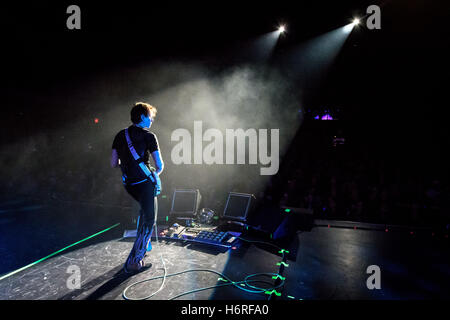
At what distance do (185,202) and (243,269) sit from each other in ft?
6.82

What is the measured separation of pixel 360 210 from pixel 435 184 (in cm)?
197

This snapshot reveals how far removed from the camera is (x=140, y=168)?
6.79 ft

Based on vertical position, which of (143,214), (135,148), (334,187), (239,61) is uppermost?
(239,61)

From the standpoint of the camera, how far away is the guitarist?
208 cm

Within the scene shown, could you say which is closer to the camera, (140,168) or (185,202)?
(140,168)

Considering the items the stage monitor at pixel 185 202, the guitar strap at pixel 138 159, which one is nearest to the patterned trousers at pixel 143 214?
the guitar strap at pixel 138 159

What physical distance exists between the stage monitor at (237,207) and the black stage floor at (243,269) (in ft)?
2.57

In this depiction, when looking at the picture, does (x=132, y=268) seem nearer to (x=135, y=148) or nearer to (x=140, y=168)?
(x=140, y=168)

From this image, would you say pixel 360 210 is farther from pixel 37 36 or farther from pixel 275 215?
pixel 37 36

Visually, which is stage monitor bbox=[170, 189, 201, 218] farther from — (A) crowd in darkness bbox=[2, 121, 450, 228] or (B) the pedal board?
(A) crowd in darkness bbox=[2, 121, 450, 228]

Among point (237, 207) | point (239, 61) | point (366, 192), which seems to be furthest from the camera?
point (239, 61)

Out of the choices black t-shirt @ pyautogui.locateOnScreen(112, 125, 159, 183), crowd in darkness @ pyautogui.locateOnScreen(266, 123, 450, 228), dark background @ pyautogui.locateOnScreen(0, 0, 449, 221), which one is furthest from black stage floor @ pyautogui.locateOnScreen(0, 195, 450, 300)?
dark background @ pyautogui.locateOnScreen(0, 0, 449, 221)

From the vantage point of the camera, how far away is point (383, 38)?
481 centimetres

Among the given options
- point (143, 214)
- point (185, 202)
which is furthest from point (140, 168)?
point (185, 202)
